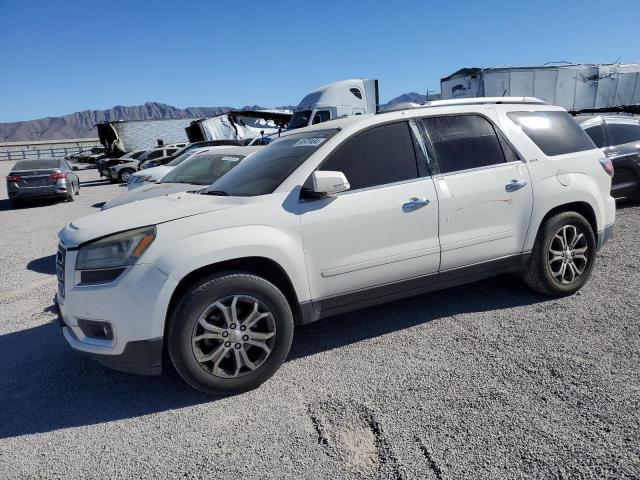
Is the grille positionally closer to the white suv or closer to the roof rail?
the white suv

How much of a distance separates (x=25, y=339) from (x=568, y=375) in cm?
433

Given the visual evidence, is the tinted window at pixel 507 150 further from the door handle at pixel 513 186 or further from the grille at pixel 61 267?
the grille at pixel 61 267

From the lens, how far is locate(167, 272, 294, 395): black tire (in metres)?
2.71

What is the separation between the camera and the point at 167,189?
265 inches

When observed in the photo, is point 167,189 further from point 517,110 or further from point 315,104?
point 315,104

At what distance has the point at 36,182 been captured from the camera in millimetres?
13594

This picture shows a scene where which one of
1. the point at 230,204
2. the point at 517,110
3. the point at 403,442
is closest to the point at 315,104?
the point at 517,110

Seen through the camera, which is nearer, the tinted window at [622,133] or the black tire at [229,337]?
the black tire at [229,337]

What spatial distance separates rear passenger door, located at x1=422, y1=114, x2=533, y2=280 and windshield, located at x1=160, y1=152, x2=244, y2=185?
399cm

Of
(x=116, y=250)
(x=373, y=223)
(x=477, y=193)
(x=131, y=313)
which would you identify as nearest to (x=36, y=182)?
(x=116, y=250)

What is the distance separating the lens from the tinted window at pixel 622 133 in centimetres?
739

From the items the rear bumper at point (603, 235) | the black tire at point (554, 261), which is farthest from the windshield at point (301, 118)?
the black tire at point (554, 261)

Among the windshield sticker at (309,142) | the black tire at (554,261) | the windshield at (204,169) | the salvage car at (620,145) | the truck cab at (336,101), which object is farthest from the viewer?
the truck cab at (336,101)

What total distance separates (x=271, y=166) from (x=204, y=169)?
396 centimetres
